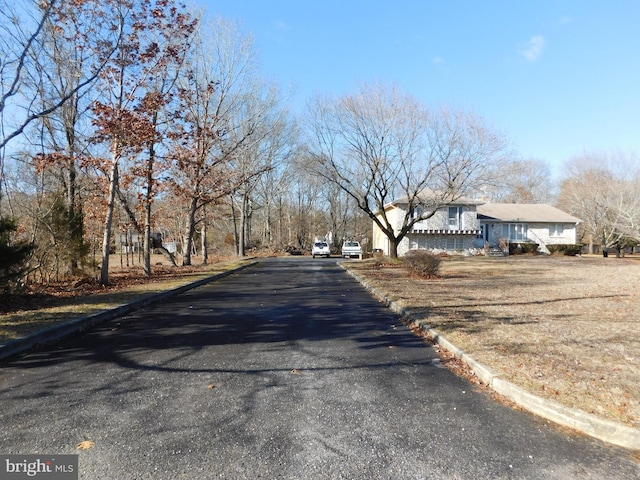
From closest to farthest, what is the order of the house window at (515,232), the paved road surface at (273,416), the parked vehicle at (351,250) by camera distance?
the paved road surface at (273,416) < the parked vehicle at (351,250) < the house window at (515,232)

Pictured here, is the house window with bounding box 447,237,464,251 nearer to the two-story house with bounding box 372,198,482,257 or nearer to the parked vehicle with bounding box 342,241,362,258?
the two-story house with bounding box 372,198,482,257

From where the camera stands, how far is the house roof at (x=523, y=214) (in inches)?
1807

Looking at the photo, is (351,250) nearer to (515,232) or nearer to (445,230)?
(445,230)

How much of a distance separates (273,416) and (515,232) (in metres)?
47.4

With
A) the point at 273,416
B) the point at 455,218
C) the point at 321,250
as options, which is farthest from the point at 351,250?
the point at 273,416

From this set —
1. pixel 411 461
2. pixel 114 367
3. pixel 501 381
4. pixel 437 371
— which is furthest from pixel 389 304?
pixel 411 461

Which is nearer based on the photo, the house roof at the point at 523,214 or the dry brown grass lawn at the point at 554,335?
the dry brown grass lawn at the point at 554,335

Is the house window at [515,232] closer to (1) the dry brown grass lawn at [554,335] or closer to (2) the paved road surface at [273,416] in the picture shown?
(1) the dry brown grass lawn at [554,335]

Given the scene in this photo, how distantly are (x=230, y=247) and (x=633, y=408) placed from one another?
50.0 m

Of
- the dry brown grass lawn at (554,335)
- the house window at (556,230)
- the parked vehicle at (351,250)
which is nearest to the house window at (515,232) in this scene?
the house window at (556,230)

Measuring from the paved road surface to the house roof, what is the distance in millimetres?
43242

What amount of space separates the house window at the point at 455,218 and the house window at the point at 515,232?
7149 mm

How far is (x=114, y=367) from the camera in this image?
5570 mm

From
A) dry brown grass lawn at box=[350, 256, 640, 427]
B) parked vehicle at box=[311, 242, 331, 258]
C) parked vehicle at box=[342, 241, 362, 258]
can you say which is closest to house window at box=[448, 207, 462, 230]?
parked vehicle at box=[342, 241, 362, 258]
